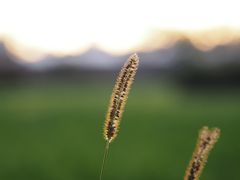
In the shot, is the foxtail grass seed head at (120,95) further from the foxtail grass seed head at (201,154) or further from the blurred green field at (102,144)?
the blurred green field at (102,144)

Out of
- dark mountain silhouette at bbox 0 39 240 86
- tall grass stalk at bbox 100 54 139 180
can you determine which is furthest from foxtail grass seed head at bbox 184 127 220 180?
dark mountain silhouette at bbox 0 39 240 86

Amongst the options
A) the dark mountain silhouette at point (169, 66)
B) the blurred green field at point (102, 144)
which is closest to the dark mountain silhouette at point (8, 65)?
the dark mountain silhouette at point (169, 66)

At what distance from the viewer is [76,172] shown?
70.1 ft

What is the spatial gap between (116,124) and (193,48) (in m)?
66.1

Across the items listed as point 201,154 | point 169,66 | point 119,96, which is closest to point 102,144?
point 119,96

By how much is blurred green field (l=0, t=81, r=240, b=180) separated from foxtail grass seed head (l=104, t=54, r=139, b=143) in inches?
640

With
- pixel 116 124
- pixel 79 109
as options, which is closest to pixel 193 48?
pixel 79 109

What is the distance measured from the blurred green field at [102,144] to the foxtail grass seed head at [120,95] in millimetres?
16264

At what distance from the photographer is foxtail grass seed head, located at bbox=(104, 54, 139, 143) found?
314 cm

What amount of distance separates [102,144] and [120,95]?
24.9 metres

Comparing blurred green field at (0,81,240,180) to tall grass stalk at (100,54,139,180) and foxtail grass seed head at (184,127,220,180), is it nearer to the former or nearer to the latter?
tall grass stalk at (100,54,139,180)

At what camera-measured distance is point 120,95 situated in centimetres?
321

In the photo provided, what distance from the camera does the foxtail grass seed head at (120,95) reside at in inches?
124

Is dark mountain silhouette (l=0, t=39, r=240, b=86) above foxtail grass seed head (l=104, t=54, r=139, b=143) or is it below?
above
